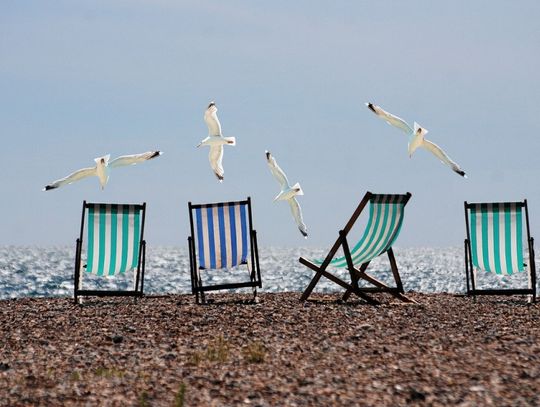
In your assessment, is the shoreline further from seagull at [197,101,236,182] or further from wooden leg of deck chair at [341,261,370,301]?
seagull at [197,101,236,182]

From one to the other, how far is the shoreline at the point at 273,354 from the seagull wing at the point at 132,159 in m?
1.44

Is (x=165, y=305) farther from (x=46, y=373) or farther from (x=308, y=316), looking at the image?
(x=46, y=373)

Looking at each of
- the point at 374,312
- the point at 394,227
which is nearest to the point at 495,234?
the point at 394,227

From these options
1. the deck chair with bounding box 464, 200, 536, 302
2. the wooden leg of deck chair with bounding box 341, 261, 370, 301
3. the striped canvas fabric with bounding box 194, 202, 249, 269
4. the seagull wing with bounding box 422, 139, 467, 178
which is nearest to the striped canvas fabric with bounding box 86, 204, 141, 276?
the striped canvas fabric with bounding box 194, 202, 249, 269

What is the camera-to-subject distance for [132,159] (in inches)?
344

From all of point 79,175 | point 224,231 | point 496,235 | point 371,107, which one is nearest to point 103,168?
point 79,175

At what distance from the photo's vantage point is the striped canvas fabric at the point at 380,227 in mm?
8117

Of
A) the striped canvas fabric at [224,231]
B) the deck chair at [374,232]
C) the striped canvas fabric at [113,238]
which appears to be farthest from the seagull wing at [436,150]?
the striped canvas fabric at [113,238]

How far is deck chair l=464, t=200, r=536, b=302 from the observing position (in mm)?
8734

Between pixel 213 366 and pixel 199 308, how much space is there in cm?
279

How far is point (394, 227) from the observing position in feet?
26.6

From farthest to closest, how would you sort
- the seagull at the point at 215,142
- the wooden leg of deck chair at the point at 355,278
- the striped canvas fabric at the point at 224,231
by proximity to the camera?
the seagull at the point at 215,142 < the striped canvas fabric at the point at 224,231 < the wooden leg of deck chair at the point at 355,278

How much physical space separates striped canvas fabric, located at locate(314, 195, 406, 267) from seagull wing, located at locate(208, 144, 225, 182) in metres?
1.61

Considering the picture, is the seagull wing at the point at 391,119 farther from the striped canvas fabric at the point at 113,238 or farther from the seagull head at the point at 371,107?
the striped canvas fabric at the point at 113,238
